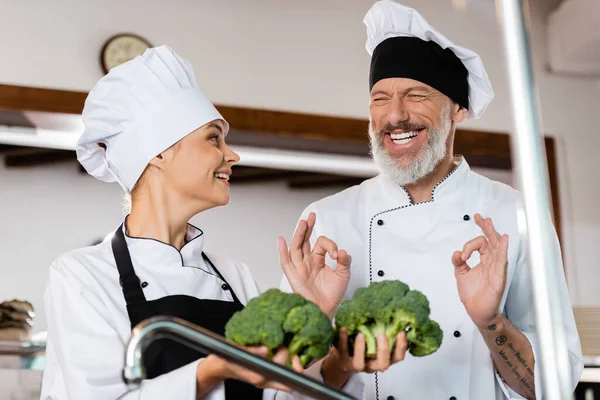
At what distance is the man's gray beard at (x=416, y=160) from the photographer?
2256mm

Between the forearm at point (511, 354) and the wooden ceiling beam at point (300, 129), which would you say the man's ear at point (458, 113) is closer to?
the forearm at point (511, 354)

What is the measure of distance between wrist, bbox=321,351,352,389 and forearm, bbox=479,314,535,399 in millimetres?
365

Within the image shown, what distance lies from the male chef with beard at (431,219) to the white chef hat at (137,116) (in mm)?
387

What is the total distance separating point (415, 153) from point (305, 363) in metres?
0.93

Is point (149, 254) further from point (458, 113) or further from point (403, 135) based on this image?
point (458, 113)

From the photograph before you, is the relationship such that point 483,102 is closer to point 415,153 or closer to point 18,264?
point 415,153

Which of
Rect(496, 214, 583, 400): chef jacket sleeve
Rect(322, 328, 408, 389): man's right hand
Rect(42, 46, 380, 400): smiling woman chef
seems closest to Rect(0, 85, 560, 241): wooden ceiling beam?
Rect(42, 46, 380, 400): smiling woman chef

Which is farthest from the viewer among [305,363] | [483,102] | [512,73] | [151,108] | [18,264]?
[18,264]

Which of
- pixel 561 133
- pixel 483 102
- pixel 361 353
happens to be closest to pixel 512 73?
pixel 361 353

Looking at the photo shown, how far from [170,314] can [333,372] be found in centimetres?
36

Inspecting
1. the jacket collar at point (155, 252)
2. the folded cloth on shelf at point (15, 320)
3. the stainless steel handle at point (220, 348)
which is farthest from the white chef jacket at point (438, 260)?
the folded cloth on shelf at point (15, 320)

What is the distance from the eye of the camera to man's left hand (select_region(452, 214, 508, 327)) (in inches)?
70.3

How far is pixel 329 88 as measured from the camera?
16.3 feet

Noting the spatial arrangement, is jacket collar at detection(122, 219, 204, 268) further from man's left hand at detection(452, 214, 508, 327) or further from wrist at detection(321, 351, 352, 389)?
man's left hand at detection(452, 214, 508, 327)
